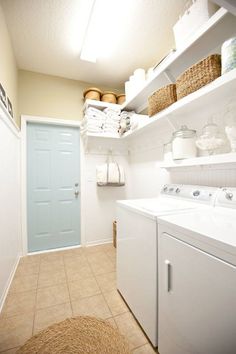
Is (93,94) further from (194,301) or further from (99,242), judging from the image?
(194,301)

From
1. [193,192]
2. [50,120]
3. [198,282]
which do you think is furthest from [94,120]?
[198,282]

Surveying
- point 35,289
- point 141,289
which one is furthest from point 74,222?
point 141,289

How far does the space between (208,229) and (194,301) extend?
1.14 ft

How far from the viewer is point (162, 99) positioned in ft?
5.32

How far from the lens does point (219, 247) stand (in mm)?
706

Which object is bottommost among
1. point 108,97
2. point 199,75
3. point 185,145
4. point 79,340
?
point 79,340

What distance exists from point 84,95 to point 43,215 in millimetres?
2035

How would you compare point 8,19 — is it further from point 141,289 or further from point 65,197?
point 141,289

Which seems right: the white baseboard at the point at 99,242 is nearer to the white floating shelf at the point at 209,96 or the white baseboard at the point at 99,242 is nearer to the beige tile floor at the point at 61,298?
the beige tile floor at the point at 61,298

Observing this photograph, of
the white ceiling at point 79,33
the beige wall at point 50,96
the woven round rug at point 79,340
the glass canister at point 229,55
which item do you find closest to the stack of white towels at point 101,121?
the beige wall at point 50,96

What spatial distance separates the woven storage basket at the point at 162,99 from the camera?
1537 mm

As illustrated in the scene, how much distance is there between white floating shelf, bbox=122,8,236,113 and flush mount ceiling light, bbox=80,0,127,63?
66cm

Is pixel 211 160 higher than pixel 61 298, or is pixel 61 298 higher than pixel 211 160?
pixel 211 160

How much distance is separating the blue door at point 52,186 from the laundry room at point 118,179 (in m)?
0.02
